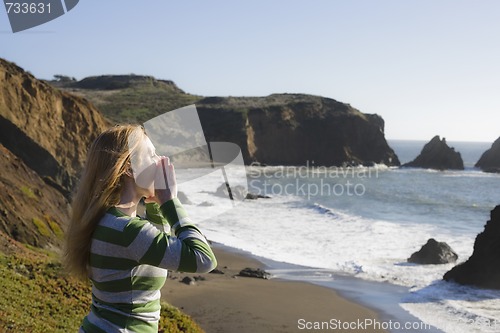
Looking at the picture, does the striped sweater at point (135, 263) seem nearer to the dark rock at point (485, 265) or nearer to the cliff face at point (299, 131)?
the dark rock at point (485, 265)

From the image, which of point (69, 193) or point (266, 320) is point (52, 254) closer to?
point (266, 320)

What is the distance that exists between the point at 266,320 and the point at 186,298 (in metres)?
2.32

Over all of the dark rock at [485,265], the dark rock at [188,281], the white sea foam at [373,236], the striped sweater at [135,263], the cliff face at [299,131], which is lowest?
the white sea foam at [373,236]

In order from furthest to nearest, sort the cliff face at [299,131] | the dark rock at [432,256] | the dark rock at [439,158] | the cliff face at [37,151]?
the dark rock at [439,158], the cliff face at [299,131], the dark rock at [432,256], the cliff face at [37,151]

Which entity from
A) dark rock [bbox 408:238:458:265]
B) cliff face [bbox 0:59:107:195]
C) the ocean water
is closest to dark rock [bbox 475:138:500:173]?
the ocean water

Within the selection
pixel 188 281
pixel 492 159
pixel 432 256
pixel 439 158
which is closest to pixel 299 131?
pixel 439 158

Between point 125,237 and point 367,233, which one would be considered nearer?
point 125,237

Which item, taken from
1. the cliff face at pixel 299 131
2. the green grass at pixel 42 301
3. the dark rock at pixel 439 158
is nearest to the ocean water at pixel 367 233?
the green grass at pixel 42 301

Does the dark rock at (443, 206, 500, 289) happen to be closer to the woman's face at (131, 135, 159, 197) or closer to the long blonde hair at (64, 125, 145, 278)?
the woman's face at (131, 135, 159, 197)

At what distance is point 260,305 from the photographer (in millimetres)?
13047

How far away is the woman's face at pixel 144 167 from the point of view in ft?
7.88

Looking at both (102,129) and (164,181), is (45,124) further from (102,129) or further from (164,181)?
(164,181)

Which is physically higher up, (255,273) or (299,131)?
(299,131)

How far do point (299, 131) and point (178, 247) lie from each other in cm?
9452
